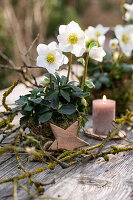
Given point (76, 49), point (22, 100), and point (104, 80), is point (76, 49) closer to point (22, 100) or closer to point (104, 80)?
point (22, 100)

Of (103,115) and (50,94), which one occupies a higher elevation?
(50,94)

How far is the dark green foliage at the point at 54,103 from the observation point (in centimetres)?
74

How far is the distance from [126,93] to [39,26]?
385 cm

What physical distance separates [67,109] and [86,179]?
198 mm

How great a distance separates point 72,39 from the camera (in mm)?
716

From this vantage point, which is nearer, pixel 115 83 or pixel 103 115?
pixel 103 115

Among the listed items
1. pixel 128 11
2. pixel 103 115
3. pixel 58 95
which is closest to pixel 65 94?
pixel 58 95

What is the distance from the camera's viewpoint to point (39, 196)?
1.96 feet

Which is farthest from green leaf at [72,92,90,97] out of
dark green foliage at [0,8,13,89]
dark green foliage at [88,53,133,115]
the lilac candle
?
dark green foliage at [0,8,13,89]

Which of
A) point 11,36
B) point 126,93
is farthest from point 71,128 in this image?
point 11,36

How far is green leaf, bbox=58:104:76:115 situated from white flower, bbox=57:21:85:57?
15 centimetres

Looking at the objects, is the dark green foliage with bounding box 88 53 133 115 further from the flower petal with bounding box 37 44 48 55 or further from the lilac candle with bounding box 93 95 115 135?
the flower petal with bounding box 37 44 48 55

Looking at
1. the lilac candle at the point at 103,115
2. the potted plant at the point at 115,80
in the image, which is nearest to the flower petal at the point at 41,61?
the lilac candle at the point at 103,115

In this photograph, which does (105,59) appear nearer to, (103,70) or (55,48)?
(103,70)
